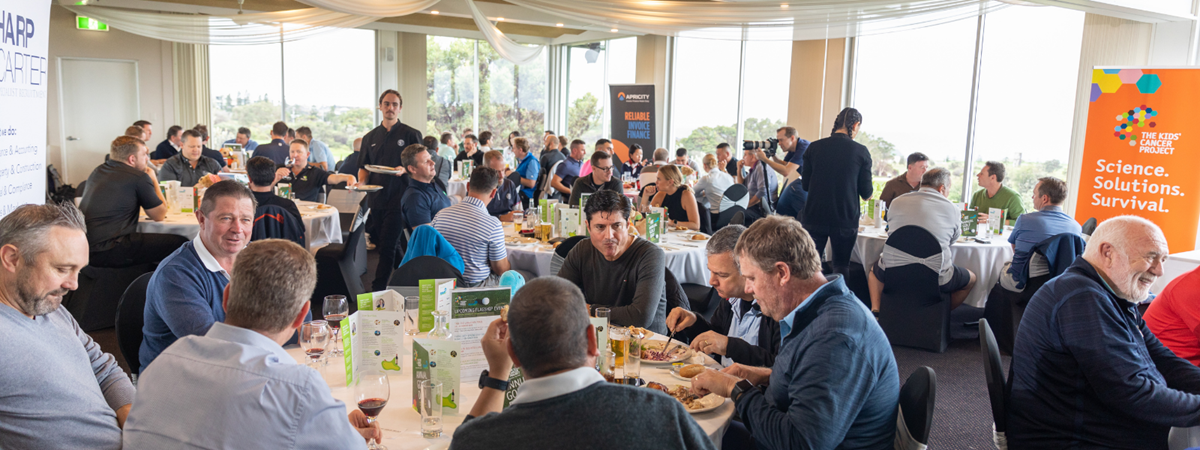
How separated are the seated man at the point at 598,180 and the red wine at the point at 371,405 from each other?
468cm

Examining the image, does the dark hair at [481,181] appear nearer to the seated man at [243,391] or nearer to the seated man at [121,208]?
the seated man at [121,208]

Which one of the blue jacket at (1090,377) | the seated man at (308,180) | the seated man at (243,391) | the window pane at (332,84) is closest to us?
the seated man at (243,391)

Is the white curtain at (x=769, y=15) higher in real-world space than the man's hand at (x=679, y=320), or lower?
higher

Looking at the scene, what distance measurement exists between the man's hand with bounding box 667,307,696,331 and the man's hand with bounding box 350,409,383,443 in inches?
54.3

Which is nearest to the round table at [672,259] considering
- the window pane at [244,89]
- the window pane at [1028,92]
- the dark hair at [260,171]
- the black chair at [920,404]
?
the dark hair at [260,171]

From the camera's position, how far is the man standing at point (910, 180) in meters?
6.82

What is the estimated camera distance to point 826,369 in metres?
1.90

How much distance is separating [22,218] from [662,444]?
162 centimetres

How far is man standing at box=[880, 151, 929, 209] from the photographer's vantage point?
682cm

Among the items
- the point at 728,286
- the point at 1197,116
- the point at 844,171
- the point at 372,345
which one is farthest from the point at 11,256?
the point at 1197,116

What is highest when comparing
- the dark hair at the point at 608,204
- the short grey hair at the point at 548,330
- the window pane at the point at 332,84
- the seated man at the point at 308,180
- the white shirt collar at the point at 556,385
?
the window pane at the point at 332,84

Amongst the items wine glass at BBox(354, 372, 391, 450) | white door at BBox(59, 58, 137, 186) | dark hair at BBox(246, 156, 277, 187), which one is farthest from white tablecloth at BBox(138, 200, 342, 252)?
white door at BBox(59, 58, 137, 186)

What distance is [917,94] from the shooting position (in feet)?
29.5

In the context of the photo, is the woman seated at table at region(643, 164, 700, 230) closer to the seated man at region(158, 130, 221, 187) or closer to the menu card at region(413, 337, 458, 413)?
the menu card at region(413, 337, 458, 413)
